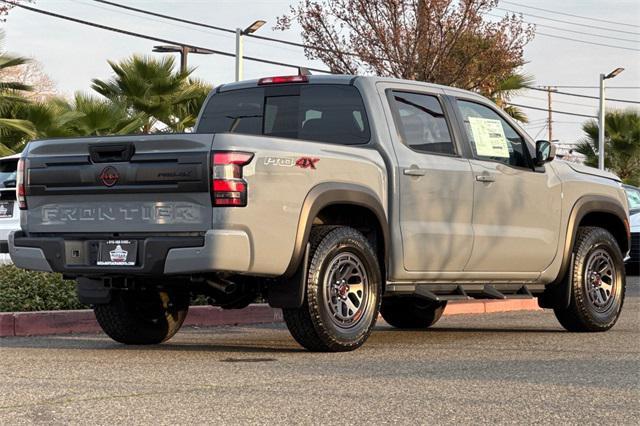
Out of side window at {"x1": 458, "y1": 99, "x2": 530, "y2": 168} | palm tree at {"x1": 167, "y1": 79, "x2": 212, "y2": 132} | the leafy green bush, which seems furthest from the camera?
palm tree at {"x1": 167, "y1": 79, "x2": 212, "y2": 132}

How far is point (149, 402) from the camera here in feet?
21.0

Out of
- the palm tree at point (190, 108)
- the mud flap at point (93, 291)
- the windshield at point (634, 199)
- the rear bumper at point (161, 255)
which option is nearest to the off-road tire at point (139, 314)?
the mud flap at point (93, 291)

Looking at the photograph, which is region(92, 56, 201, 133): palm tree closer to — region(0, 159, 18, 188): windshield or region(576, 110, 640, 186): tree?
region(0, 159, 18, 188): windshield

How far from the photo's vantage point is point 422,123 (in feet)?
32.1

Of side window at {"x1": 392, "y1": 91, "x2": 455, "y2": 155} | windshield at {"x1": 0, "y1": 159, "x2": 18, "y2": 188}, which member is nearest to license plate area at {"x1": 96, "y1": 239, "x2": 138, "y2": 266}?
side window at {"x1": 392, "y1": 91, "x2": 455, "y2": 155}

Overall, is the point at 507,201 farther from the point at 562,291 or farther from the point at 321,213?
the point at 321,213

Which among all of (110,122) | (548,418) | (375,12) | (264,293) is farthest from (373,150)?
(110,122)

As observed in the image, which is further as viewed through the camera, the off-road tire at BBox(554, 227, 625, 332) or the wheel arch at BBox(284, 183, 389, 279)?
the off-road tire at BBox(554, 227, 625, 332)

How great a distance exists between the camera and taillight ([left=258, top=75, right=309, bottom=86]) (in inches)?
383

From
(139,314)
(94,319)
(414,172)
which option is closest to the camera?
(414,172)

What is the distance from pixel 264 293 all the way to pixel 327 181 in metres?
0.95

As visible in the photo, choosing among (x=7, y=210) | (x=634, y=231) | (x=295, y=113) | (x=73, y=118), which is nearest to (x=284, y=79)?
(x=295, y=113)

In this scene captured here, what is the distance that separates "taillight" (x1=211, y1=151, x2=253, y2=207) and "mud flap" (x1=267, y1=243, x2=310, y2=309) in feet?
2.44

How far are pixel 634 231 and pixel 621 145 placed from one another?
920 inches
